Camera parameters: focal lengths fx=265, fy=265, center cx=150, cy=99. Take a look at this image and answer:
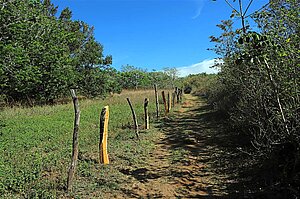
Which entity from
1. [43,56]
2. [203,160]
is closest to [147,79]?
[43,56]

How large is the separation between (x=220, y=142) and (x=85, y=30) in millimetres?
27129

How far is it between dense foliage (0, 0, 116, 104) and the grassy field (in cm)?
313

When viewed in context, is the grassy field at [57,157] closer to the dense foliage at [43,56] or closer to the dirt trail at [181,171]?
the dirt trail at [181,171]

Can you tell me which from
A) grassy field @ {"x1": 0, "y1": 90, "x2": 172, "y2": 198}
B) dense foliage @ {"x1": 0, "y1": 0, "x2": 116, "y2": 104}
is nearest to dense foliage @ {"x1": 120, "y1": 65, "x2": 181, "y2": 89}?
dense foliage @ {"x1": 0, "y1": 0, "x2": 116, "y2": 104}

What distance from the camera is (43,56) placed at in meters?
16.8

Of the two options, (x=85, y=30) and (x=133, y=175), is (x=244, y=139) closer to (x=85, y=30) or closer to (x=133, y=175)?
(x=133, y=175)

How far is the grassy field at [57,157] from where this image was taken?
17.1 ft

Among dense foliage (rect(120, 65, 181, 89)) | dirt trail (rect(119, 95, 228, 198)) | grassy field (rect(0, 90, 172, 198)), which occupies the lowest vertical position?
dirt trail (rect(119, 95, 228, 198))

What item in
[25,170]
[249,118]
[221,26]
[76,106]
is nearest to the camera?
[76,106]

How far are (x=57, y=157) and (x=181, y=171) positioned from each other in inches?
133

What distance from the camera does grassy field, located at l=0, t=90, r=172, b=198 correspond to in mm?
5211

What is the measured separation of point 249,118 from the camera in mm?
7695

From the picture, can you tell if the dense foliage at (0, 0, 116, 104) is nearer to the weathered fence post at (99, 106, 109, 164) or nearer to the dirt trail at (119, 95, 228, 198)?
the weathered fence post at (99, 106, 109, 164)

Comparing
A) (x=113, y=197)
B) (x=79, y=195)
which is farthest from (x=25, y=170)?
(x=113, y=197)
